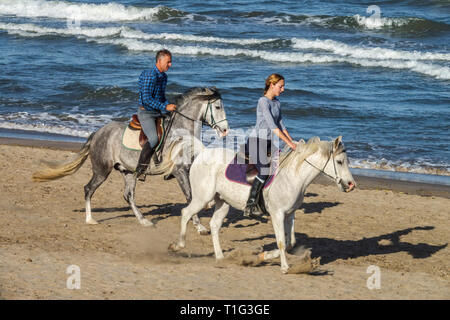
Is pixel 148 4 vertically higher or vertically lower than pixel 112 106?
higher

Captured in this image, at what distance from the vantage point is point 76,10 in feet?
155

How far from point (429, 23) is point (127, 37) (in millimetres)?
16890

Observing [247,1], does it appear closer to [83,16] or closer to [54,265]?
[83,16]

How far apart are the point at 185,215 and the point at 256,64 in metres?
22.4

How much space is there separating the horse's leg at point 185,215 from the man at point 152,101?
165 centimetres

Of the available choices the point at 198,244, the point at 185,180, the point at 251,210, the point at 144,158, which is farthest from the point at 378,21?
the point at 251,210

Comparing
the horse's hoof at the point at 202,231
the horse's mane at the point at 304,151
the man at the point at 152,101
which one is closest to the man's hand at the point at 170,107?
the man at the point at 152,101

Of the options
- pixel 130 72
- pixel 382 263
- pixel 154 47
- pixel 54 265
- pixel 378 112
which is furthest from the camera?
pixel 154 47

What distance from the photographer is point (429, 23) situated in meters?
36.8

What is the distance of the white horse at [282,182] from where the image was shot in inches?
340

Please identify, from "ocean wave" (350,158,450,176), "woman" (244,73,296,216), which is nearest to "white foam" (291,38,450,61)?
"ocean wave" (350,158,450,176)

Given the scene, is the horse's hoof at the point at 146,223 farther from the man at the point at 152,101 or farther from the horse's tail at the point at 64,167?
the horse's tail at the point at 64,167

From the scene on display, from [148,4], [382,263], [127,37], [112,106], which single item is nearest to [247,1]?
[148,4]
